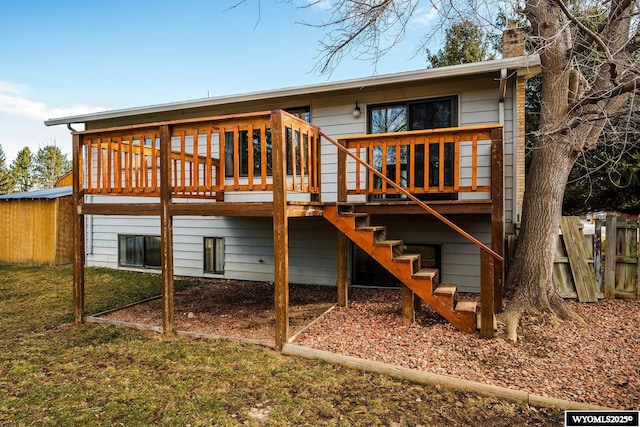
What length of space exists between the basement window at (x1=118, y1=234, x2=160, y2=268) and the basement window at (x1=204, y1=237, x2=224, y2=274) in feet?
4.68

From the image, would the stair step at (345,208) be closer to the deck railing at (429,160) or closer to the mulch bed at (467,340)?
the deck railing at (429,160)

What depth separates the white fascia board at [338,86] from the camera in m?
5.33

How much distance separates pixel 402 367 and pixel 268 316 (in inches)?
96.2

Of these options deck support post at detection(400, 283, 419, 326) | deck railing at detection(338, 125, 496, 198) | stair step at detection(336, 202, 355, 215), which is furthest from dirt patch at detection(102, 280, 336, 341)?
deck railing at detection(338, 125, 496, 198)

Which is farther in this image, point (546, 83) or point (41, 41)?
point (41, 41)

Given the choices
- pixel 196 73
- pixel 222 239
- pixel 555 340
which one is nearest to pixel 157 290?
pixel 222 239

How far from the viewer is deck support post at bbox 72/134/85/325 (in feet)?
16.6

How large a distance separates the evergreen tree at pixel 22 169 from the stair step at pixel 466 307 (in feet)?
138

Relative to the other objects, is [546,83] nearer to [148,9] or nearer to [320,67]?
[320,67]

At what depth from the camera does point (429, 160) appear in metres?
5.56

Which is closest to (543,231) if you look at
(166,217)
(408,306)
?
(408,306)

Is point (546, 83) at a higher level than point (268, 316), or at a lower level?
higher

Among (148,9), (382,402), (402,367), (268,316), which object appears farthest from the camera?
(148,9)

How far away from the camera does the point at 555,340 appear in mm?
4051
